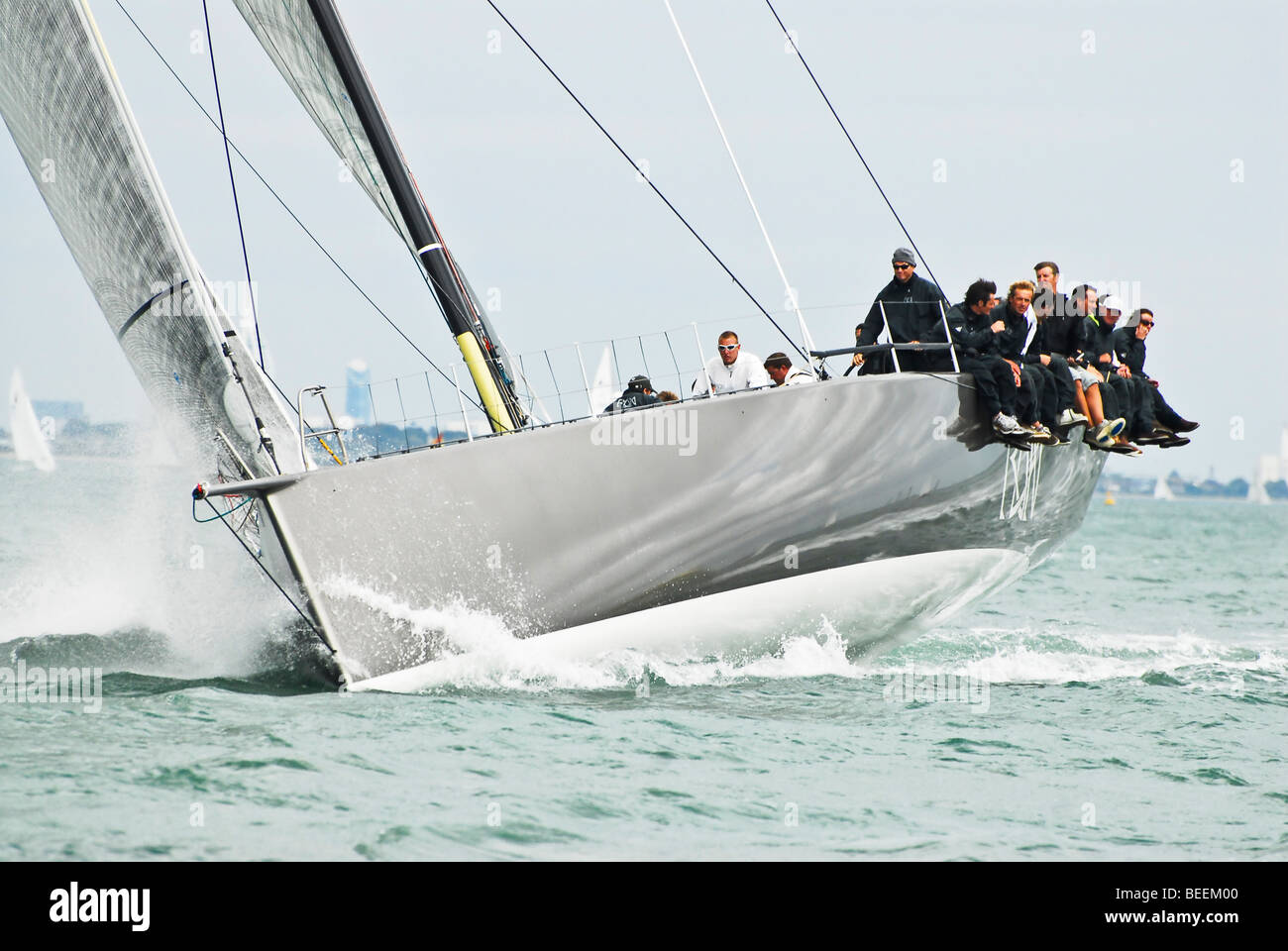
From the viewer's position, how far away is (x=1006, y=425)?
8.46m

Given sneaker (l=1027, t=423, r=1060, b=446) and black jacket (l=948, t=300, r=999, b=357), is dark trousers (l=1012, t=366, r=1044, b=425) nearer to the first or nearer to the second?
sneaker (l=1027, t=423, r=1060, b=446)

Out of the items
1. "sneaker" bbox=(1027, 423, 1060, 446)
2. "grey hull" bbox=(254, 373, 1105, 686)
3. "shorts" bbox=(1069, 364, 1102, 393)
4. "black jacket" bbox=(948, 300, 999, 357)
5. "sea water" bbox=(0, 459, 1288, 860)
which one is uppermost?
"black jacket" bbox=(948, 300, 999, 357)

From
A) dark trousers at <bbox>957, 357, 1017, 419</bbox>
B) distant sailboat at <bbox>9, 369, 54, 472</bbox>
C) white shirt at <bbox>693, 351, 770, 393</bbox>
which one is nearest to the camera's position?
white shirt at <bbox>693, 351, 770, 393</bbox>

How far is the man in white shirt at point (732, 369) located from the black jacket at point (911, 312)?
740mm

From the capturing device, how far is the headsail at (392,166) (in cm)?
842

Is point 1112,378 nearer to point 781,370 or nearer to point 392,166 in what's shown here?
point 781,370

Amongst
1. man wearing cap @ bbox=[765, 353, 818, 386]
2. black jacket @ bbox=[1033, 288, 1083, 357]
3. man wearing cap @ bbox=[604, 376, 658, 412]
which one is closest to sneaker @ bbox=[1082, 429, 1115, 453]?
black jacket @ bbox=[1033, 288, 1083, 357]

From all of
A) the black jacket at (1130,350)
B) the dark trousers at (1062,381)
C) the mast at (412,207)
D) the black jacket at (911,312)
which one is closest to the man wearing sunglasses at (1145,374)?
the black jacket at (1130,350)

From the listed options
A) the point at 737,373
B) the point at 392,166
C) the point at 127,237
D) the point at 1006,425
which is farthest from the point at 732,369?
the point at 127,237

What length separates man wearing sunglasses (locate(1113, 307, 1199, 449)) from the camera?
32.4 feet

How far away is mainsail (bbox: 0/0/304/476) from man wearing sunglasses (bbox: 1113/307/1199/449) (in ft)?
18.7

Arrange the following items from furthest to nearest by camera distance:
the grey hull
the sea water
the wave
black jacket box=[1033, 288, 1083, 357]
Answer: black jacket box=[1033, 288, 1083, 357]
the wave
the grey hull
the sea water

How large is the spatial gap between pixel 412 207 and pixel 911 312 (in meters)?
3.11

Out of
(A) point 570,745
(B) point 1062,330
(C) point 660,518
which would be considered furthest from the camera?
(B) point 1062,330
